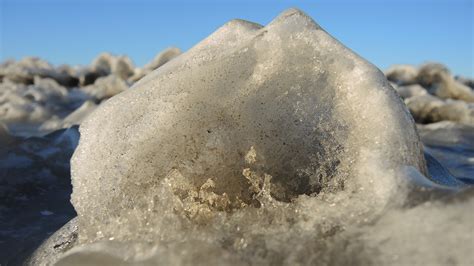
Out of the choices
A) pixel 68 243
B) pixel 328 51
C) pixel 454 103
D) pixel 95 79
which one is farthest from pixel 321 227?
pixel 95 79

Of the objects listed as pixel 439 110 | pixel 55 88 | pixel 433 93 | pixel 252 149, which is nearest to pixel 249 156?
pixel 252 149

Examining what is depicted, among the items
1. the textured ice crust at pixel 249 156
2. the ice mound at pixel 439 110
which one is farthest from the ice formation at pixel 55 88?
the textured ice crust at pixel 249 156

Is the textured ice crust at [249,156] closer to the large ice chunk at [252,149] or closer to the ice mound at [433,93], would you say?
the large ice chunk at [252,149]

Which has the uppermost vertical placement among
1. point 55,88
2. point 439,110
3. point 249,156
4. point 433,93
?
point 55,88

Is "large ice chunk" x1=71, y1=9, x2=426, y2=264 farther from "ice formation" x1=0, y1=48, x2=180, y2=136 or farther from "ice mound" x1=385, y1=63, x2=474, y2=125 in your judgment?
"ice mound" x1=385, y1=63, x2=474, y2=125

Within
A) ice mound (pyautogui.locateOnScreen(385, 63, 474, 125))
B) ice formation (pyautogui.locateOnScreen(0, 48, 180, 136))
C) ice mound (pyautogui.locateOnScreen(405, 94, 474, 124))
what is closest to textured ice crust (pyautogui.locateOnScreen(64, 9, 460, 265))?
A: ice formation (pyautogui.locateOnScreen(0, 48, 180, 136))

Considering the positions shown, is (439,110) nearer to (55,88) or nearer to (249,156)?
(249,156)

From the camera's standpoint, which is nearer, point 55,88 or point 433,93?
point 433,93

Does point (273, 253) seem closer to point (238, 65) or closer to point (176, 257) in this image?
point (176, 257)
